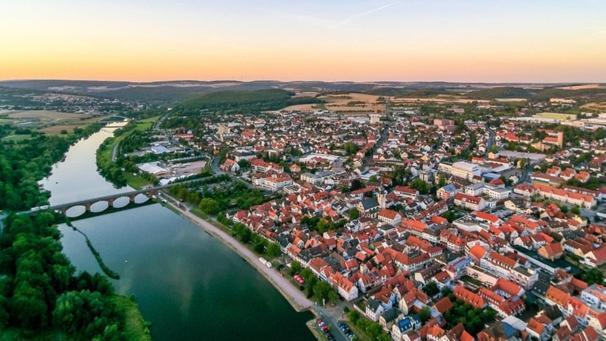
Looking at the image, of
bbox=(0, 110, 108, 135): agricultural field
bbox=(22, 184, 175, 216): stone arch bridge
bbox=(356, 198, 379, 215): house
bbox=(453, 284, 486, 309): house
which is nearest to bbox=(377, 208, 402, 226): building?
bbox=(356, 198, 379, 215): house

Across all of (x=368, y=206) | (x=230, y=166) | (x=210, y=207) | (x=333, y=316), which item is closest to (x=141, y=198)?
(x=210, y=207)

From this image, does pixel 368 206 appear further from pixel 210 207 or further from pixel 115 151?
pixel 115 151

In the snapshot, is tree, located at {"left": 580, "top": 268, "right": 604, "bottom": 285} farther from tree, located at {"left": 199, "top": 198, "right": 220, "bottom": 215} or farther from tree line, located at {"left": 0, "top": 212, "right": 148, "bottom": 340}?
tree, located at {"left": 199, "top": 198, "right": 220, "bottom": 215}

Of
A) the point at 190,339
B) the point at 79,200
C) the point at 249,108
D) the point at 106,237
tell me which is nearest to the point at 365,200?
the point at 190,339

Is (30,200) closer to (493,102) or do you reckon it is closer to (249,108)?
(249,108)

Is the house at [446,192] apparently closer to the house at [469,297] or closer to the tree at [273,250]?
the house at [469,297]

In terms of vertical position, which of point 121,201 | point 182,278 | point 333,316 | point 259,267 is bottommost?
point 182,278

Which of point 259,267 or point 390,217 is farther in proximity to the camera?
point 390,217
